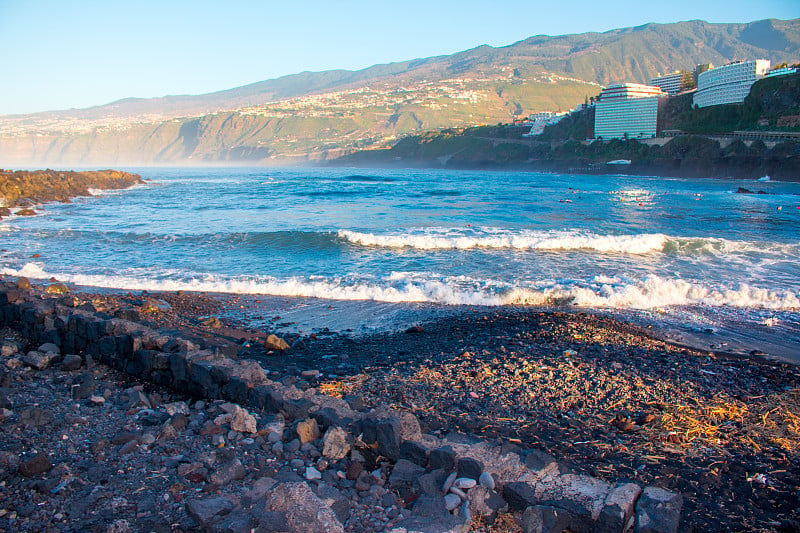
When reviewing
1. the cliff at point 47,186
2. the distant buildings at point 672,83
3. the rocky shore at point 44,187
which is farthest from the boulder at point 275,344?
the distant buildings at point 672,83

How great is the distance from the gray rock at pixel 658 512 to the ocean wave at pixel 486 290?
22.4 ft

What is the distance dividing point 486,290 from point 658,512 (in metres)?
7.58

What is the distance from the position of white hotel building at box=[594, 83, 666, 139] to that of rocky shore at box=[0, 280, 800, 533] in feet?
310

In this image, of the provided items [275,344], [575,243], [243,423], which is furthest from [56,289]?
[575,243]

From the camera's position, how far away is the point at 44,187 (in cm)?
3547

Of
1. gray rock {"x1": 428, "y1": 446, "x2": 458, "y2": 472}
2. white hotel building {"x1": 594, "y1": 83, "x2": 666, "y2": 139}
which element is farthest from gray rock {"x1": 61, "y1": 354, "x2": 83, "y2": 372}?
white hotel building {"x1": 594, "y1": 83, "x2": 666, "y2": 139}

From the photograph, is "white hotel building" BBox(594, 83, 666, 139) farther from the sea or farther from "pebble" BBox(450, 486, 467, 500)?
"pebble" BBox(450, 486, 467, 500)

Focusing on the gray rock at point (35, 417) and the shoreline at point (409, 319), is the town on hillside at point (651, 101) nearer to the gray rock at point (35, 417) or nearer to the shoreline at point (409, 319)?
the shoreline at point (409, 319)

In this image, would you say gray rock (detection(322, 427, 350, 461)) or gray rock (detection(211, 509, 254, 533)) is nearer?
gray rock (detection(211, 509, 254, 533))

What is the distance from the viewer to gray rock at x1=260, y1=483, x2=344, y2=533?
293 cm

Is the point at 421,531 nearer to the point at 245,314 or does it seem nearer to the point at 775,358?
the point at 775,358

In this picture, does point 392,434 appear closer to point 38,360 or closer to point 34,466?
point 34,466

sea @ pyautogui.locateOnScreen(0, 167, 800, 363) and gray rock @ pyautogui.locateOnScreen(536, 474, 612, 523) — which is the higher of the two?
gray rock @ pyautogui.locateOnScreen(536, 474, 612, 523)

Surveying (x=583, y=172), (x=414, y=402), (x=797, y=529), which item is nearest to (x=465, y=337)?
(x=414, y=402)
